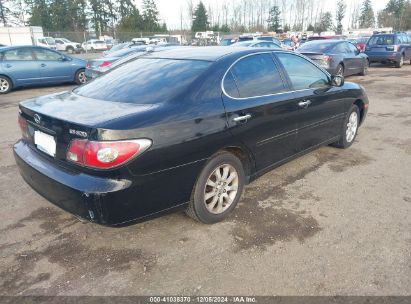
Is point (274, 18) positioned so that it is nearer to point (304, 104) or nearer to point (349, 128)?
point (349, 128)

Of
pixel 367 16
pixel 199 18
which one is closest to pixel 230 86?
pixel 199 18

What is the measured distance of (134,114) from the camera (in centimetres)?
273

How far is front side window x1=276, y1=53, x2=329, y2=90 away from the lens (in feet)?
13.5

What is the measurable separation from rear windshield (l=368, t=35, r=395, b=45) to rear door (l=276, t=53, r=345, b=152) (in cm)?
1448

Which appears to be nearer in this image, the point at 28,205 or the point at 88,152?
the point at 88,152

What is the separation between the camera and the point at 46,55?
39.6ft

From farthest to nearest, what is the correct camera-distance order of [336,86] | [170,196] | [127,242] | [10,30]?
[10,30]
[336,86]
[127,242]
[170,196]

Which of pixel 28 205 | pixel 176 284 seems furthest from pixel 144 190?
pixel 28 205

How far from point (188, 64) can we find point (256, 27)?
3668 inches

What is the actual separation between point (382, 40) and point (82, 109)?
1788 centimetres

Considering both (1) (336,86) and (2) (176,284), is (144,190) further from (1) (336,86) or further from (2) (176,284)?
(1) (336,86)

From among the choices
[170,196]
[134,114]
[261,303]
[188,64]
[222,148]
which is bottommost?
[261,303]

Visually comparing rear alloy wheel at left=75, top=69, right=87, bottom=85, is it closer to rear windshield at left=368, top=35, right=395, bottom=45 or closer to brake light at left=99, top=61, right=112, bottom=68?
brake light at left=99, top=61, right=112, bottom=68

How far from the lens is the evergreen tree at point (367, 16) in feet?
315
